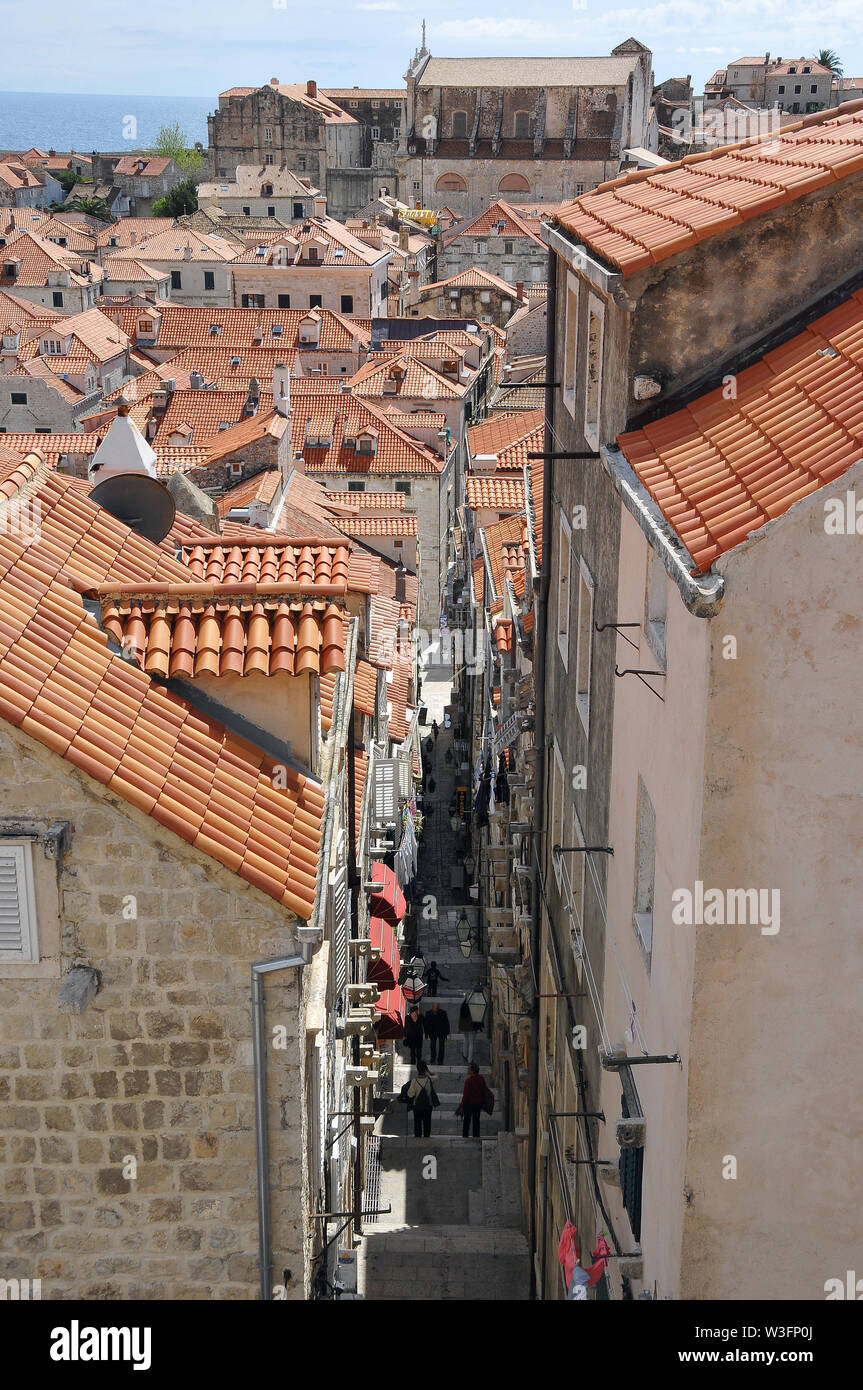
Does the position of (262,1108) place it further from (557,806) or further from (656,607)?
(557,806)

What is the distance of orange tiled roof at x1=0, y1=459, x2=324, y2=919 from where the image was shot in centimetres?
896

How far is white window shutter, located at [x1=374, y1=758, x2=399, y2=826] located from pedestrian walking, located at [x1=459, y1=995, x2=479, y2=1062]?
3889 mm

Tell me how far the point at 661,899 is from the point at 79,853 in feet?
11.2

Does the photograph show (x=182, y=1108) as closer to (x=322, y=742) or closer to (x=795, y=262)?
(x=322, y=742)

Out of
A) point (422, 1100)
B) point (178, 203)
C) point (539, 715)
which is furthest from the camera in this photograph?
point (178, 203)

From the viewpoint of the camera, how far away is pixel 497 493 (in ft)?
113

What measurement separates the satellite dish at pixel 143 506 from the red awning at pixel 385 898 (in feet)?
29.8

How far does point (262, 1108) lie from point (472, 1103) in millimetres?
14152

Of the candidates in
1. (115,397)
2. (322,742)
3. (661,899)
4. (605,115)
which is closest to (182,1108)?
(661,899)

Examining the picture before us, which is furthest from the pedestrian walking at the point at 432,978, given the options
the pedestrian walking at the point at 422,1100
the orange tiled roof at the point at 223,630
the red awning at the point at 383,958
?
the orange tiled roof at the point at 223,630

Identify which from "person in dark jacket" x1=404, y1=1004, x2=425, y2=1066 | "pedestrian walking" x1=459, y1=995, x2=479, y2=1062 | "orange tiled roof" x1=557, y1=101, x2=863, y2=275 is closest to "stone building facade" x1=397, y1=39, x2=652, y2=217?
"pedestrian walking" x1=459, y1=995, x2=479, y2=1062

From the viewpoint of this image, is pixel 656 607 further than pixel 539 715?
No

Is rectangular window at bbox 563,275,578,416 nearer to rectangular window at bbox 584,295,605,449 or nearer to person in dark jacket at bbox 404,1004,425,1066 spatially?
rectangular window at bbox 584,295,605,449

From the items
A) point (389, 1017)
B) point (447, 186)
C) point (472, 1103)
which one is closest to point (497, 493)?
point (389, 1017)
